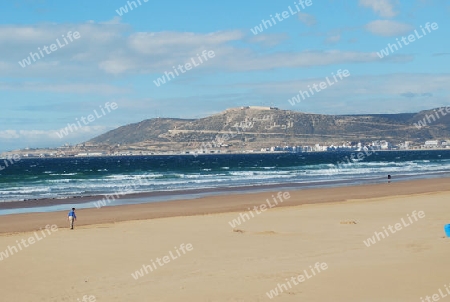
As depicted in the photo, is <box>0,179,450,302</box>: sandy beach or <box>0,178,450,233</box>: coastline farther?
<box>0,178,450,233</box>: coastline

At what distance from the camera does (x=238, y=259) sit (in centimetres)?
1357

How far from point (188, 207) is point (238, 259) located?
16911 mm

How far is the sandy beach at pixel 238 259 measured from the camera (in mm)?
10609

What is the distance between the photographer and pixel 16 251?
15.6 m

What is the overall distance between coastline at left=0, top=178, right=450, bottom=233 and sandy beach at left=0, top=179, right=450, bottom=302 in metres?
0.97

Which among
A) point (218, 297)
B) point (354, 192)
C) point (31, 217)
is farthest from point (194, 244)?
point (354, 192)

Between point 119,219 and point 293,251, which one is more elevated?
point 119,219

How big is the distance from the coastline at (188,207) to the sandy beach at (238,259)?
97cm

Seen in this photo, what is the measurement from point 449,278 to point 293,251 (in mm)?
4266

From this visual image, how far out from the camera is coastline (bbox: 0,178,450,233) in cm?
2481

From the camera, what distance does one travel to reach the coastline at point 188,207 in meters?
24.8

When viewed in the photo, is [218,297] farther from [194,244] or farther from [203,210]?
[203,210]

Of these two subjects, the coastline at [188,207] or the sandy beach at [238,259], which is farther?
the coastline at [188,207]

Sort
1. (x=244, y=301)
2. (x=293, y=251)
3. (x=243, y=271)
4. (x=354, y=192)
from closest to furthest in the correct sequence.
A: 1. (x=244, y=301)
2. (x=243, y=271)
3. (x=293, y=251)
4. (x=354, y=192)
